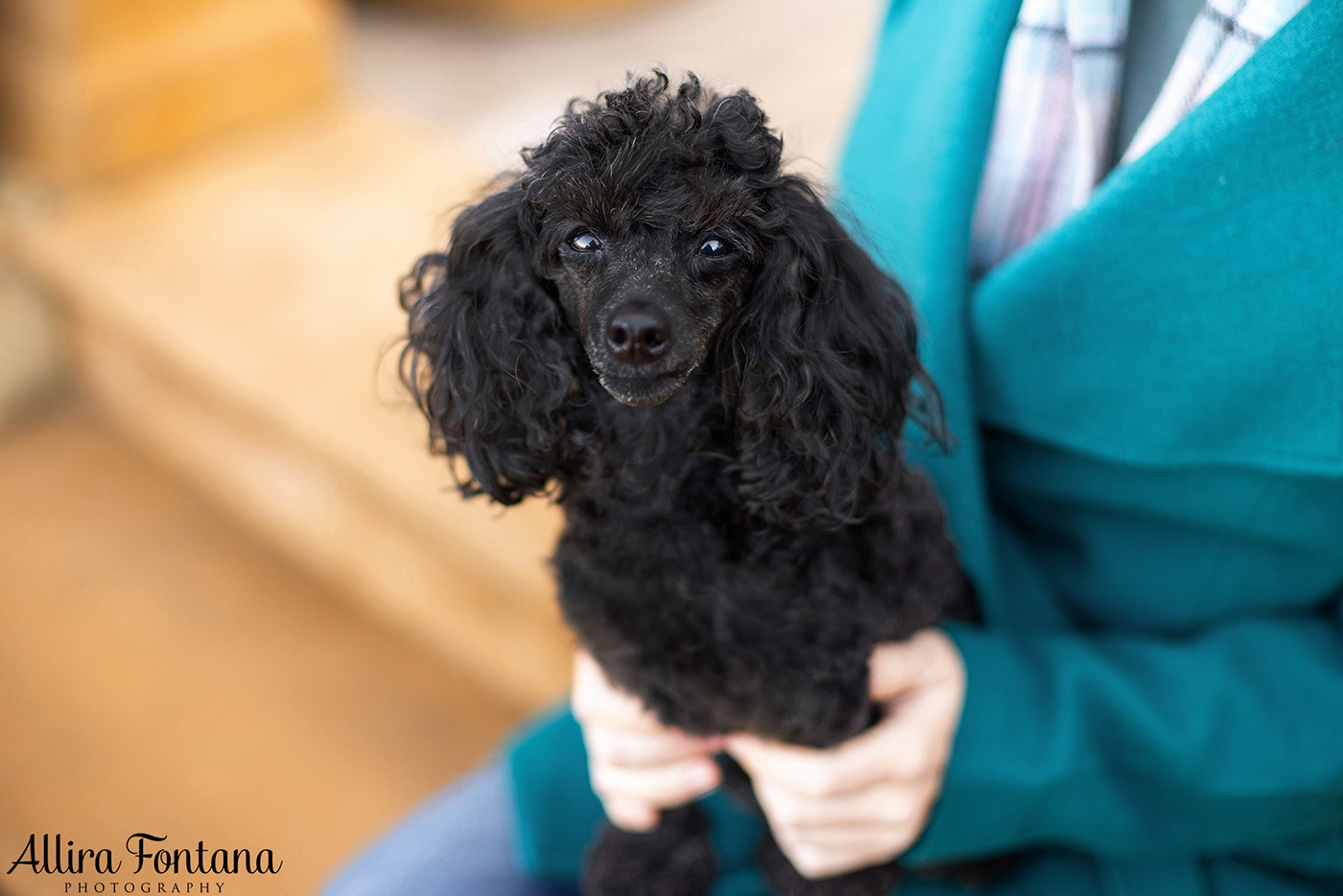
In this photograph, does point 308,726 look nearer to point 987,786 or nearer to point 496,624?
point 496,624

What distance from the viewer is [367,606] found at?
186cm

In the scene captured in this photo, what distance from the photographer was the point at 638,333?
0.62 meters

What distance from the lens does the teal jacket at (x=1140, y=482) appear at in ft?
2.48

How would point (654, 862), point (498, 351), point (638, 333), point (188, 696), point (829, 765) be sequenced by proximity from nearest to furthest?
point (638, 333)
point (498, 351)
point (829, 765)
point (654, 862)
point (188, 696)

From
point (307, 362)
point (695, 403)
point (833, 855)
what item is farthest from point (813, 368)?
point (307, 362)

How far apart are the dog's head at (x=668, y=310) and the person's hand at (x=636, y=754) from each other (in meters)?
0.22

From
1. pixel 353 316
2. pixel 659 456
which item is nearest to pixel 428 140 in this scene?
pixel 353 316

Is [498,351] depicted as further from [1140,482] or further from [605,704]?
[1140,482]

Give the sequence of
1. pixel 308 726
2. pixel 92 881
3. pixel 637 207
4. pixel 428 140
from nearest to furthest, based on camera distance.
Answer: pixel 637 207 → pixel 92 881 → pixel 308 726 → pixel 428 140

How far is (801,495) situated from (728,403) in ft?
0.28

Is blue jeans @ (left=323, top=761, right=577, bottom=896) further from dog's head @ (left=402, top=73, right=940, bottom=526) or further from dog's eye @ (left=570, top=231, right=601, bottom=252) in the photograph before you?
dog's eye @ (left=570, top=231, right=601, bottom=252)

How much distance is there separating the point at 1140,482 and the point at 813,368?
0.38 m

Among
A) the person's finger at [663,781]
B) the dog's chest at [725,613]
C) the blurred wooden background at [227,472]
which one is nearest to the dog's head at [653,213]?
the dog's chest at [725,613]

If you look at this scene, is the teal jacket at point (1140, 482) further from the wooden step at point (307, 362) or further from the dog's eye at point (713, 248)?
the wooden step at point (307, 362)
